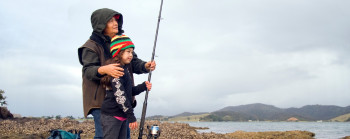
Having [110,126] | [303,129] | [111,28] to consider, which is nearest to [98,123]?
[110,126]

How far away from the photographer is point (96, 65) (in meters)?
3.26

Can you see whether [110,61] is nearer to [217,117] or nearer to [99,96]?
[99,96]

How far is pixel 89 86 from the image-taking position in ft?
10.7

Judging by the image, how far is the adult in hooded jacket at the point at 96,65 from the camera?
3061 mm

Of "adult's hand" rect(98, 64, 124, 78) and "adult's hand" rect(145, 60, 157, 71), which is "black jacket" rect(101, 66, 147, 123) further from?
"adult's hand" rect(145, 60, 157, 71)

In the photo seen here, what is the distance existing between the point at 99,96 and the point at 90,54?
0.55 m

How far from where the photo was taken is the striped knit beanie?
Result: 3301 mm

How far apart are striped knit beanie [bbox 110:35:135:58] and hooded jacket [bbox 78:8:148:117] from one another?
0.19 m

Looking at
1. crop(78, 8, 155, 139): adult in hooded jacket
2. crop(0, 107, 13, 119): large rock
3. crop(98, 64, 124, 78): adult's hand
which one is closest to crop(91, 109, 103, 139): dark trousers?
crop(78, 8, 155, 139): adult in hooded jacket

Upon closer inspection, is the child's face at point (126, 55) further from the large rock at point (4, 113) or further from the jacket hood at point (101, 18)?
the large rock at point (4, 113)

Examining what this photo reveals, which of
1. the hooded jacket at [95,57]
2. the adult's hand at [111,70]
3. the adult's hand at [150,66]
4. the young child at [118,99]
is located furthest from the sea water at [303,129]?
the adult's hand at [111,70]

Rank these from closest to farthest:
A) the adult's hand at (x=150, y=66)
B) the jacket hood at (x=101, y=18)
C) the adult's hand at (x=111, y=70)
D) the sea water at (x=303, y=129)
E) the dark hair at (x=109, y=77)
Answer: the adult's hand at (x=111, y=70) → the dark hair at (x=109, y=77) → the jacket hood at (x=101, y=18) → the adult's hand at (x=150, y=66) → the sea water at (x=303, y=129)

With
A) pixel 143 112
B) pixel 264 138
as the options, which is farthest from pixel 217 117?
pixel 143 112

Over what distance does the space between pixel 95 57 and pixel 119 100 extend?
2.11ft
